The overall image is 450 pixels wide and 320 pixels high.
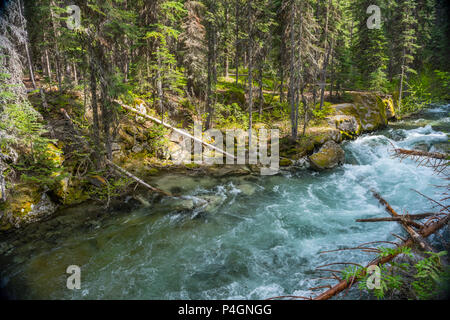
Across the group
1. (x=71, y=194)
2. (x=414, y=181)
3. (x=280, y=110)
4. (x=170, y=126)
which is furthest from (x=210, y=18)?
(x=414, y=181)

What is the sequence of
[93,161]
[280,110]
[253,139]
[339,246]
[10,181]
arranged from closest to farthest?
[339,246] → [10,181] → [93,161] → [253,139] → [280,110]

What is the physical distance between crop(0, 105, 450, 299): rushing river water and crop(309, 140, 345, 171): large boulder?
1.78 meters

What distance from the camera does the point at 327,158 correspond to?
16.6 metres

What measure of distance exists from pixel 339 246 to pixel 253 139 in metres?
12.6

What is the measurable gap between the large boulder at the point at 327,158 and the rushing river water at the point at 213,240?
5.82ft

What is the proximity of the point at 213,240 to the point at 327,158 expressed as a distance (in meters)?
10.9

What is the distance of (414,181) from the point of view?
44.4 ft

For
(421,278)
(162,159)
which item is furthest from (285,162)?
(421,278)

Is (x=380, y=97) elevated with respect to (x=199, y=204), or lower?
elevated

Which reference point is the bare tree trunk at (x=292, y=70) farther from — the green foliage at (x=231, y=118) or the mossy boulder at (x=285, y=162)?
the green foliage at (x=231, y=118)

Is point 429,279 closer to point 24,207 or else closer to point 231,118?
point 24,207
